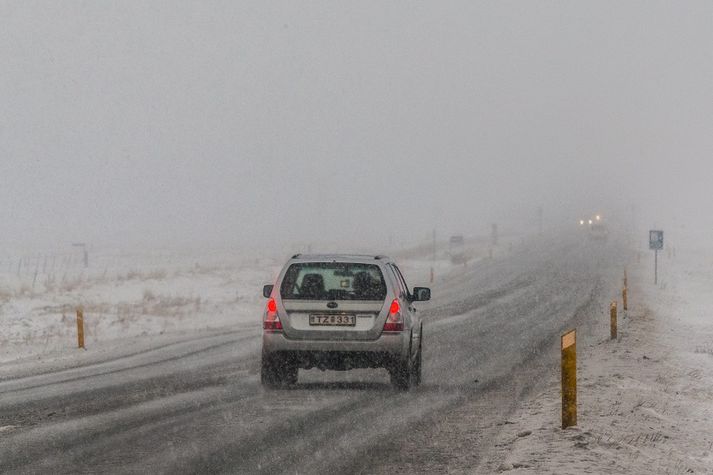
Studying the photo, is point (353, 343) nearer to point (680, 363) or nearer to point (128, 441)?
point (128, 441)

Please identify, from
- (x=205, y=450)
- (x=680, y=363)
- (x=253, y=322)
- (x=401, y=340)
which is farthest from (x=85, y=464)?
(x=253, y=322)

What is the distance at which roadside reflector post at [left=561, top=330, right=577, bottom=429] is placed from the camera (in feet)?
29.3

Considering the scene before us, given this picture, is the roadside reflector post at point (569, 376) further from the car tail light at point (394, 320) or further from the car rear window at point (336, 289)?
the car rear window at point (336, 289)

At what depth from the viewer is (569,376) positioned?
29.4ft

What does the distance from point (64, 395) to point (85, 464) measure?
15.2 feet

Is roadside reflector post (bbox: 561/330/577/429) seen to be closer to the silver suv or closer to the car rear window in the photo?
the silver suv

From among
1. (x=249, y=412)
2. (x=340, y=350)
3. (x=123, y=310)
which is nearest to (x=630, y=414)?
(x=340, y=350)

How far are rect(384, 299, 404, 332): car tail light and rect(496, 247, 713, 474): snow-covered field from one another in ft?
6.06

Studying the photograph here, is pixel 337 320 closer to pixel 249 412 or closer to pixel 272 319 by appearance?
pixel 272 319

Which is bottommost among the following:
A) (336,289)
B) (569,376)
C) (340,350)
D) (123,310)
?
(123,310)

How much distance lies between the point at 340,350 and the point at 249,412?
1764 mm

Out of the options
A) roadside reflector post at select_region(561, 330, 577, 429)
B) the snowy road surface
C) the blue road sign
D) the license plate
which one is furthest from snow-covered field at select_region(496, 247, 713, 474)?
the blue road sign

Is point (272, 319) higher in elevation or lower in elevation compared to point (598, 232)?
higher

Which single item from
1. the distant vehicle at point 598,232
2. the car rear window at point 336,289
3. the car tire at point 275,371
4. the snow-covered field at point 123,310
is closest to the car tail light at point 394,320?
the car rear window at point 336,289
